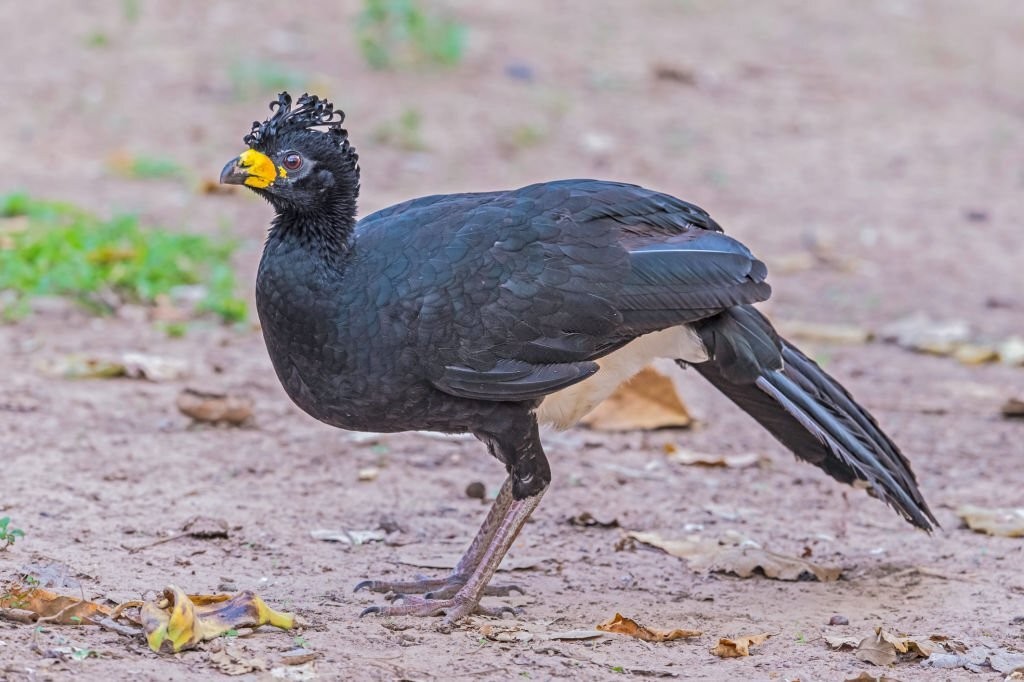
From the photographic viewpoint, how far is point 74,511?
4.96 metres

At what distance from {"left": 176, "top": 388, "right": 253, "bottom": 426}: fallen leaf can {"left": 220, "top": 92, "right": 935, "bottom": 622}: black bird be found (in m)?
1.47

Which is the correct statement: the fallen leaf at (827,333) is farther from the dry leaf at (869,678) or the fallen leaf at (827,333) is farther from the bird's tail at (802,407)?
the dry leaf at (869,678)

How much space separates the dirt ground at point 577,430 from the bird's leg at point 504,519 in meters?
0.12

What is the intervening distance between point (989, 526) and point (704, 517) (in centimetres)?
106

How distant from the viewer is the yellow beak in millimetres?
4449

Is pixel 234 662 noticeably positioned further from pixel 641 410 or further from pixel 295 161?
pixel 641 410

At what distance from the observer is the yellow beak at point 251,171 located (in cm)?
445

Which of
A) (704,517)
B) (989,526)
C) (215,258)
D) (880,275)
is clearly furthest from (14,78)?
(989,526)

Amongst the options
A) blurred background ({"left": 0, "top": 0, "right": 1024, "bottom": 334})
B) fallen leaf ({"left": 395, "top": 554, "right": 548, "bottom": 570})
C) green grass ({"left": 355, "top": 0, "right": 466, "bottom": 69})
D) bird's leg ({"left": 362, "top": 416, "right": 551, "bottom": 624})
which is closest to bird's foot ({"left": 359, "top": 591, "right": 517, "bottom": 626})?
bird's leg ({"left": 362, "top": 416, "right": 551, "bottom": 624})

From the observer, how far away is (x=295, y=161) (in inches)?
178

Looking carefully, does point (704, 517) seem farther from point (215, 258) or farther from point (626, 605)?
point (215, 258)

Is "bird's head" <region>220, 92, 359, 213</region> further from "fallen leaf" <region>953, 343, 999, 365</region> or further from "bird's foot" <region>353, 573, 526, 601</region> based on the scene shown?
"fallen leaf" <region>953, 343, 999, 365</region>

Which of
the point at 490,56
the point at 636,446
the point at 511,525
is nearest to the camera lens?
the point at 511,525

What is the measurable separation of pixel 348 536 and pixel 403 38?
771 centimetres
